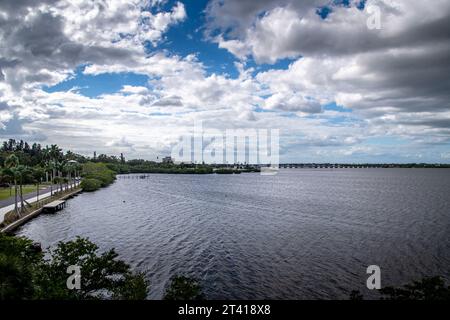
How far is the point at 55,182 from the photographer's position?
144 meters

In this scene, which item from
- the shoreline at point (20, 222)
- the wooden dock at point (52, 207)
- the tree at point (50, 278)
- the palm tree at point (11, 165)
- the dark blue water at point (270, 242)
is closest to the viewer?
the tree at point (50, 278)

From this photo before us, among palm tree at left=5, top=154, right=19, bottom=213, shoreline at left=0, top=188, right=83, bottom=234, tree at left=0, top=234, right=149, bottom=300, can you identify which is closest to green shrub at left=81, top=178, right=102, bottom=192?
shoreline at left=0, top=188, right=83, bottom=234

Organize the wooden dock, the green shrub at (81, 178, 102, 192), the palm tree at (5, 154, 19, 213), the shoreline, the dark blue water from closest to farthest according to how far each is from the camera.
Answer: the dark blue water
the shoreline
the palm tree at (5, 154, 19, 213)
the wooden dock
the green shrub at (81, 178, 102, 192)

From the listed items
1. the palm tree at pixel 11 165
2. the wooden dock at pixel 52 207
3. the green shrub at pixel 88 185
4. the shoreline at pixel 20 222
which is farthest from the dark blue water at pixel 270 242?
the green shrub at pixel 88 185

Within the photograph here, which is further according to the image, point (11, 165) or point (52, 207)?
point (52, 207)

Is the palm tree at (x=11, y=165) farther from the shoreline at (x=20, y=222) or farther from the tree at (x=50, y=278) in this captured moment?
the tree at (x=50, y=278)

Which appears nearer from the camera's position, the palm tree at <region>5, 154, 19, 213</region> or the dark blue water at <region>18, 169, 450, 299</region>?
the dark blue water at <region>18, 169, 450, 299</region>

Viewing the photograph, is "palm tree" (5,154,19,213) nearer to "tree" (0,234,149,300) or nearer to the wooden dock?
the wooden dock

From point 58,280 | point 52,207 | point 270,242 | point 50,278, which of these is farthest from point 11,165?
point 58,280

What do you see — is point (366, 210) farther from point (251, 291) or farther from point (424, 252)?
point (251, 291)

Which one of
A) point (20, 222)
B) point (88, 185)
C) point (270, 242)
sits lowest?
point (270, 242)

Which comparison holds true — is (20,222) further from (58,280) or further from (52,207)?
(58,280)
